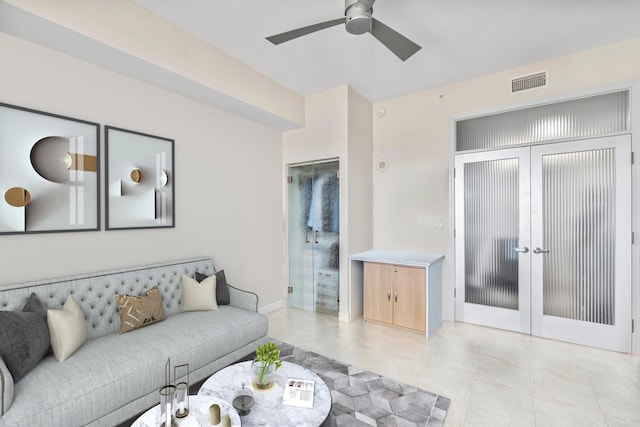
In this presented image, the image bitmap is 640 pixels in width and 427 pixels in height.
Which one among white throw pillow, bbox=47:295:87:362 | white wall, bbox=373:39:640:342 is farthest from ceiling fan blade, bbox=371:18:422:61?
white throw pillow, bbox=47:295:87:362

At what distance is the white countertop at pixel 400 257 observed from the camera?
3.47 m

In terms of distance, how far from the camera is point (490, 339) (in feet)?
10.6

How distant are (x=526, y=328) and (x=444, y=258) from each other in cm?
113

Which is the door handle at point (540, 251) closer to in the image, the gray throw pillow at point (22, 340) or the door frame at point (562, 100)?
the door frame at point (562, 100)

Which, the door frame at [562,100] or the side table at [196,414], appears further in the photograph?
the door frame at [562,100]

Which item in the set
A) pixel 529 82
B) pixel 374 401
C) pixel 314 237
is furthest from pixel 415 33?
pixel 374 401

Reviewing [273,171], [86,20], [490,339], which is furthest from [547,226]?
[86,20]

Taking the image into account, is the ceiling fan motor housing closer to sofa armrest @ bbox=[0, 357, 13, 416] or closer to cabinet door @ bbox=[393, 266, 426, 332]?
cabinet door @ bbox=[393, 266, 426, 332]

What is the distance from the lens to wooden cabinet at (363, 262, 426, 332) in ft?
11.2

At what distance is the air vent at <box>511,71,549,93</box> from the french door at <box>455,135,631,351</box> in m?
0.69

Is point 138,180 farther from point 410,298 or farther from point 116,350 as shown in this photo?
point 410,298

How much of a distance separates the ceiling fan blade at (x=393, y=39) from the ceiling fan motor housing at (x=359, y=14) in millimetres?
52

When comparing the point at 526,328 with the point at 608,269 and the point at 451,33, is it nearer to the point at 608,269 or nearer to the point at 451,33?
the point at 608,269

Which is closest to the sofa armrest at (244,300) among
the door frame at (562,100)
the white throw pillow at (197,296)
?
the white throw pillow at (197,296)
